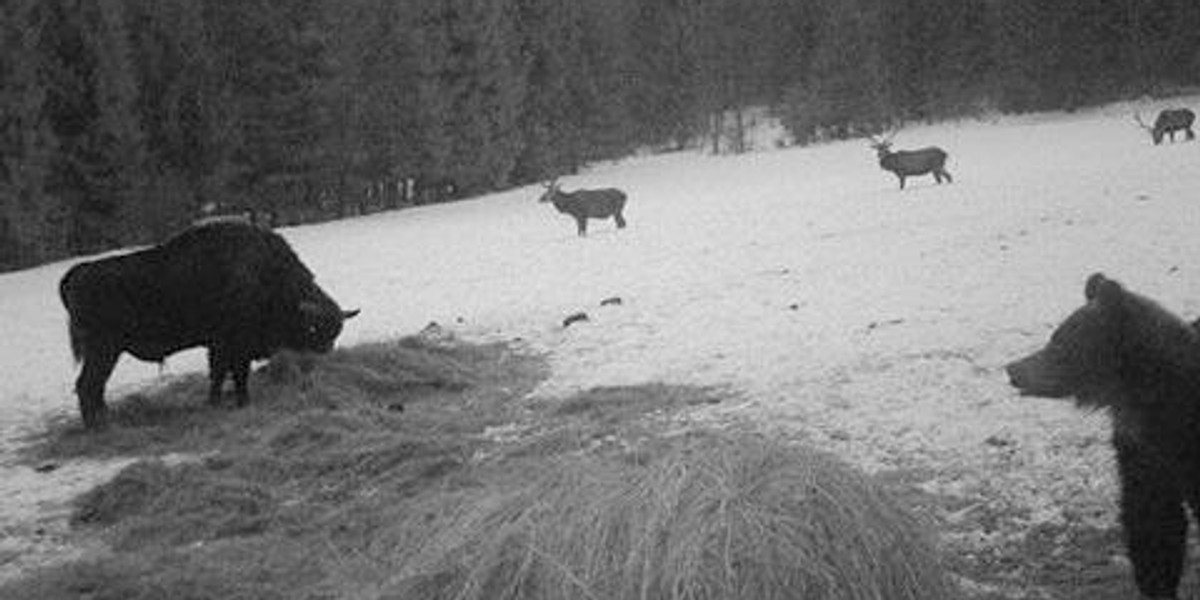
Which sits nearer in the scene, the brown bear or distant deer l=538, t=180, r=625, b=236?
the brown bear

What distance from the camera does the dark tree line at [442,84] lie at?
3538 centimetres

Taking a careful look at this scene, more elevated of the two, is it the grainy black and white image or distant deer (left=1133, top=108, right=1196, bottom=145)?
distant deer (left=1133, top=108, right=1196, bottom=145)

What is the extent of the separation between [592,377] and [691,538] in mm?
6715

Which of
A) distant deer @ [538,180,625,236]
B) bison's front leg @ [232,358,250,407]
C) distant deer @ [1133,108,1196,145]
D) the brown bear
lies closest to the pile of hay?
the brown bear

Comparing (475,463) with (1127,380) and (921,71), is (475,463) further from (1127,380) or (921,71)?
(921,71)

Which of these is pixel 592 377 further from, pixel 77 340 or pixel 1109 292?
pixel 1109 292

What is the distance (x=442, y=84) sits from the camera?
44.5m

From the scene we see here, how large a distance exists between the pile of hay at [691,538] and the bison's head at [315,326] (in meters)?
7.17

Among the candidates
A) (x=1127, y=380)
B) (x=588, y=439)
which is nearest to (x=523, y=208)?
(x=588, y=439)

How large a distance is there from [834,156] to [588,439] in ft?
122

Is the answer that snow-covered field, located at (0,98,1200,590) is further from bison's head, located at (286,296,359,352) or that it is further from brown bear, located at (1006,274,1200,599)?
bison's head, located at (286,296,359,352)

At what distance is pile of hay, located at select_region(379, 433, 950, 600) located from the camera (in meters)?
4.30

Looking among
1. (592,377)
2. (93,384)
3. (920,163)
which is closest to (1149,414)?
(592,377)

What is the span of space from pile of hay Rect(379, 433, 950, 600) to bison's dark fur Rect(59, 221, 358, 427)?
7.08 meters
